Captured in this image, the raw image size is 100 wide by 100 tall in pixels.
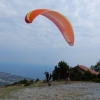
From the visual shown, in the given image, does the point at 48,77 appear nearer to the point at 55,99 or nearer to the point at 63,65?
the point at 55,99

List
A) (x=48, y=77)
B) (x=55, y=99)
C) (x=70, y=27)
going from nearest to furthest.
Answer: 1. (x=55, y=99)
2. (x=70, y=27)
3. (x=48, y=77)

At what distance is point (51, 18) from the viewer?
17953mm

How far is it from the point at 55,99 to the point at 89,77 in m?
17.3

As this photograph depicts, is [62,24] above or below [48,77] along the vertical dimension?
above

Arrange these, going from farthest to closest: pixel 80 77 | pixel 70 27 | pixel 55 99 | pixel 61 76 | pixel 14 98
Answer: pixel 61 76
pixel 80 77
pixel 70 27
pixel 14 98
pixel 55 99

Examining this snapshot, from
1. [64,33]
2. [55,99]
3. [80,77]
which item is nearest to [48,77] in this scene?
[64,33]

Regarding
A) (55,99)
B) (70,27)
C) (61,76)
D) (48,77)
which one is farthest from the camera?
(61,76)

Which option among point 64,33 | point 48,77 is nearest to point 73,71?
point 48,77

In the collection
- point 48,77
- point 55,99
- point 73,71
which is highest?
point 73,71

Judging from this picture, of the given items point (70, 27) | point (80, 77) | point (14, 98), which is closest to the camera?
point (14, 98)

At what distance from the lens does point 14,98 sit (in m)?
14.9

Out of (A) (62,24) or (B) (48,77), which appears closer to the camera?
(A) (62,24)

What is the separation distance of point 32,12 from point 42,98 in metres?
6.08

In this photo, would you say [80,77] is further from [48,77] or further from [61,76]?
[48,77]
